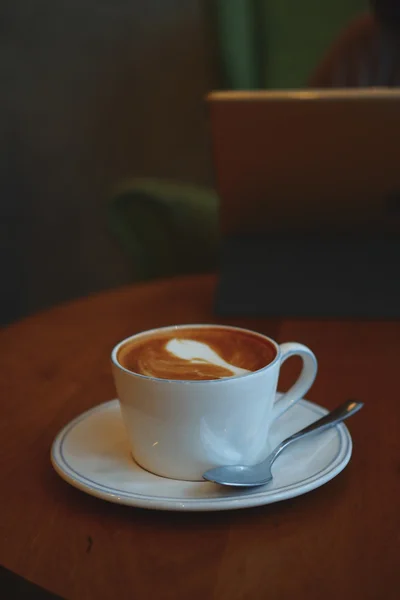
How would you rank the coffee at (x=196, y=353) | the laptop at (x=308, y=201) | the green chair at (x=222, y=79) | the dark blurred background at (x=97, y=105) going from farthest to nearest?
the dark blurred background at (x=97, y=105) < the green chair at (x=222, y=79) < the laptop at (x=308, y=201) < the coffee at (x=196, y=353)

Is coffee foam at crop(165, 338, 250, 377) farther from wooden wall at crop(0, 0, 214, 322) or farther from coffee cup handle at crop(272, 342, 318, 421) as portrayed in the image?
wooden wall at crop(0, 0, 214, 322)

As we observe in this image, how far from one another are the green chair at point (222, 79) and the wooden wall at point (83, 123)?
170 millimetres

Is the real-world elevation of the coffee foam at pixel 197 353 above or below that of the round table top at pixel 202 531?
above

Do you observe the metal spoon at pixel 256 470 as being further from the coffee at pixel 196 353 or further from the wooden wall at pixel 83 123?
the wooden wall at pixel 83 123

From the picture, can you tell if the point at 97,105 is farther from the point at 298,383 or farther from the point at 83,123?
the point at 298,383

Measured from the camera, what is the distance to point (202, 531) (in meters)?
0.38

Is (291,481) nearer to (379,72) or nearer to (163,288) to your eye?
(163,288)

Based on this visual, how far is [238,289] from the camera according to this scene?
2.76 feet

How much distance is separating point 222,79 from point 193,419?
1476mm

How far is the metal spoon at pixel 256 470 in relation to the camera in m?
0.40

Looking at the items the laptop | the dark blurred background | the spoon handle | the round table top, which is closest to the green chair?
the dark blurred background

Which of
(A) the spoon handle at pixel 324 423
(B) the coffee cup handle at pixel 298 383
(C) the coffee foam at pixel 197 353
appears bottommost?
(A) the spoon handle at pixel 324 423

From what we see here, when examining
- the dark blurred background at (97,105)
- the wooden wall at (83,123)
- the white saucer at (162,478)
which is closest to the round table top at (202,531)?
the white saucer at (162,478)

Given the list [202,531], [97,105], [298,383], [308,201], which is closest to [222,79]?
[97,105]
